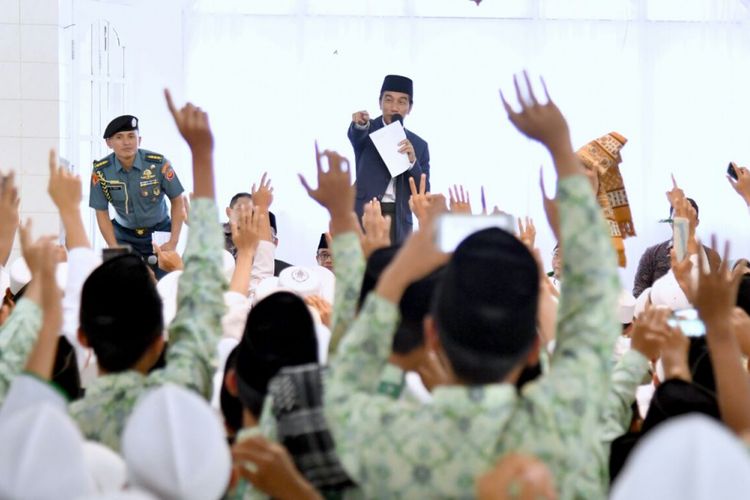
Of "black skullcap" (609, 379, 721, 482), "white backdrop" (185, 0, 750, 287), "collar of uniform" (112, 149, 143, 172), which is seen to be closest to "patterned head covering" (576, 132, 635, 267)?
"black skullcap" (609, 379, 721, 482)

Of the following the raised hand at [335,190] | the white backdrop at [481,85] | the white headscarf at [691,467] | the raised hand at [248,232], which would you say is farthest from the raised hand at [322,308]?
the white backdrop at [481,85]

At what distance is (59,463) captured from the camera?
1.39 meters

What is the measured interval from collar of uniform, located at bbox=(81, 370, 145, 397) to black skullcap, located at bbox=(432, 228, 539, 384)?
25.4 inches

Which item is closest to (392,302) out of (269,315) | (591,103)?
(269,315)

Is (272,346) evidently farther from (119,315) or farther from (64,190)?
(64,190)

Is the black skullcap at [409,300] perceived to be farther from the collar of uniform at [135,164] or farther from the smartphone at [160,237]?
the collar of uniform at [135,164]

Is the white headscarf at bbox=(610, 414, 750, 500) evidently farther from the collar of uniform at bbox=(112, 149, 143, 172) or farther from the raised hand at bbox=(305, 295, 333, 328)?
the collar of uniform at bbox=(112, 149, 143, 172)

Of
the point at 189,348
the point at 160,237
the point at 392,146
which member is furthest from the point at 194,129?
the point at 160,237

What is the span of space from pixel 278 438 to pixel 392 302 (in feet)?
0.96

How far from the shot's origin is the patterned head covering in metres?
3.40

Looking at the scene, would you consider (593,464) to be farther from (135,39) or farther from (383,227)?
(135,39)

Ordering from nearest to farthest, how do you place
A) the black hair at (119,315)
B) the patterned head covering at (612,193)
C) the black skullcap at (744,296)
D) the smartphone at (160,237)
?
the black hair at (119,315) < the black skullcap at (744,296) < the patterned head covering at (612,193) < the smartphone at (160,237)

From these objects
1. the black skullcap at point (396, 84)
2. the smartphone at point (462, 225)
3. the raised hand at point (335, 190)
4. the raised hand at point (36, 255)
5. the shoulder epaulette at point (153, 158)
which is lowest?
the raised hand at point (36, 255)

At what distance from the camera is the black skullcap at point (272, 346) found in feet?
5.97
